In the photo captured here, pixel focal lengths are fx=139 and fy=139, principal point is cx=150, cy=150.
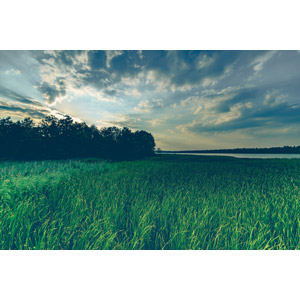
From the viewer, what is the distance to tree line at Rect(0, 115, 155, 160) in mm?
8055

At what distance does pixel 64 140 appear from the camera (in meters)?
8.89

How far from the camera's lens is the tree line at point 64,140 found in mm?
8055

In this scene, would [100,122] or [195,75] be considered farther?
[100,122]

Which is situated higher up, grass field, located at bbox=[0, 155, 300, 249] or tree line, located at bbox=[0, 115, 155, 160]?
tree line, located at bbox=[0, 115, 155, 160]

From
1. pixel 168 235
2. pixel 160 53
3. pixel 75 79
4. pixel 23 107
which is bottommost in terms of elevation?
pixel 168 235

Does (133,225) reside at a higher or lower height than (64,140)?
lower

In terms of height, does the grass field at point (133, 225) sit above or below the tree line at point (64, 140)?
below

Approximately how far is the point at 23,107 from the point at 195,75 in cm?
544

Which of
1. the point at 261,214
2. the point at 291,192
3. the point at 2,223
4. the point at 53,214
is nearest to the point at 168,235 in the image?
the point at 261,214

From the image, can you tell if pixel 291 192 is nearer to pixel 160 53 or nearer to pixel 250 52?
pixel 250 52

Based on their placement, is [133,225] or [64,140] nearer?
[133,225]

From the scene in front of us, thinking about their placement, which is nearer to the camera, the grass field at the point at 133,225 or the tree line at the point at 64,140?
the grass field at the point at 133,225

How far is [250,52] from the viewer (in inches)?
136

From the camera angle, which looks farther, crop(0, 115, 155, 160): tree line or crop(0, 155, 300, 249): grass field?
crop(0, 115, 155, 160): tree line
